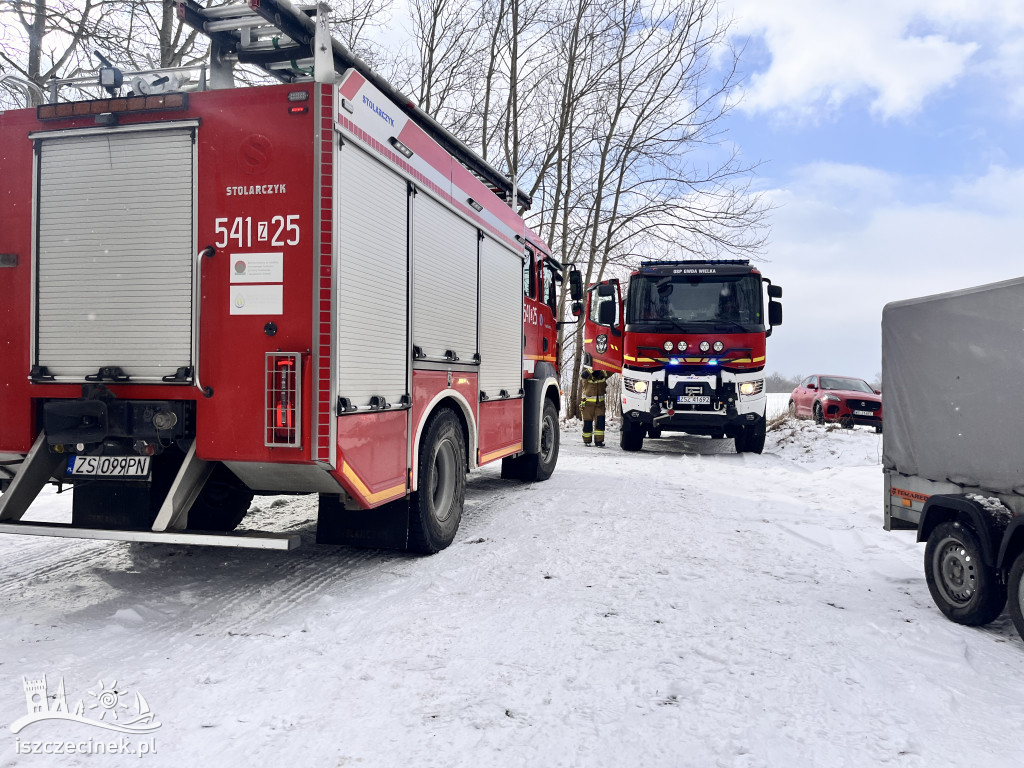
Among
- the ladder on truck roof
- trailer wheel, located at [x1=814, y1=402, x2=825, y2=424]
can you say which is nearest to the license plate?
the ladder on truck roof

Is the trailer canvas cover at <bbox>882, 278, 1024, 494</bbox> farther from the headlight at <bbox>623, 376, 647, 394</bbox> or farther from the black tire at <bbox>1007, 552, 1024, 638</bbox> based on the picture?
the headlight at <bbox>623, 376, 647, 394</bbox>

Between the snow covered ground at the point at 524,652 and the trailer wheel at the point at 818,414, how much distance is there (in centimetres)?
1247

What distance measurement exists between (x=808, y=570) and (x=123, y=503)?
4733 mm

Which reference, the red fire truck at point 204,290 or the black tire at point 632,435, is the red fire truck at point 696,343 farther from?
the red fire truck at point 204,290

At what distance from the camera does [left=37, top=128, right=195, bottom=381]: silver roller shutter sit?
4.25 metres

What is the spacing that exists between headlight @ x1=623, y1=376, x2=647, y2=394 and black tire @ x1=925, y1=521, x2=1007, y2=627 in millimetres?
8604

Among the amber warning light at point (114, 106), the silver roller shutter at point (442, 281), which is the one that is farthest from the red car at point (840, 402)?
the amber warning light at point (114, 106)

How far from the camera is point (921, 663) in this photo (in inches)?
140

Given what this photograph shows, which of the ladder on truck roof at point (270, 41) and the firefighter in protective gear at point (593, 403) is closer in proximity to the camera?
the ladder on truck roof at point (270, 41)

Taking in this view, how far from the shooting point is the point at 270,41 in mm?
5160

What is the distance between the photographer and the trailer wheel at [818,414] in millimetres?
18203

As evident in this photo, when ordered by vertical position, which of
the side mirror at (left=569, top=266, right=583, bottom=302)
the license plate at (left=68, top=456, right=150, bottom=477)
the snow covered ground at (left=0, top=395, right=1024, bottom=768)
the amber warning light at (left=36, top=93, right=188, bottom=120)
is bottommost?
the snow covered ground at (left=0, top=395, right=1024, bottom=768)

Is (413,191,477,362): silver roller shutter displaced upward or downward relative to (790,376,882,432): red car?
upward

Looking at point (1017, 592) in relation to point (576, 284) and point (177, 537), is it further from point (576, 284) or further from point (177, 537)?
point (576, 284)
